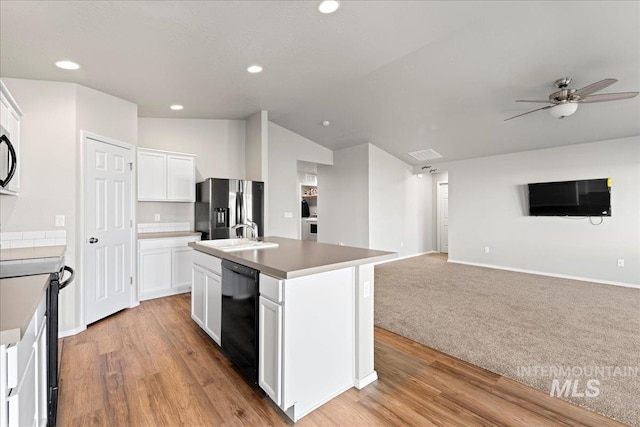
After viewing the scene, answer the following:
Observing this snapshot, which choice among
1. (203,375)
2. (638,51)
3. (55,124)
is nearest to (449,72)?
(638,51)

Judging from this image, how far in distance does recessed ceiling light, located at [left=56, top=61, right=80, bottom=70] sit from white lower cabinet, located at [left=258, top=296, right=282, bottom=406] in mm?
2882

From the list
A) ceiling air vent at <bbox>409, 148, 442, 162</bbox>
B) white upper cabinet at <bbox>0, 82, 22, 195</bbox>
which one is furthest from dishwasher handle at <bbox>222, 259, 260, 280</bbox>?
ceiling air vent at <bbox>409, 148, 442, 162</bbox>

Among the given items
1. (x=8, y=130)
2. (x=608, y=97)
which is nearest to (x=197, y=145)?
(x=8, y=130)

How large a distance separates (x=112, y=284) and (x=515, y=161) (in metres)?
7.16

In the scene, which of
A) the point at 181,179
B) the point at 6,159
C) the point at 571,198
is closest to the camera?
the point at 6,159

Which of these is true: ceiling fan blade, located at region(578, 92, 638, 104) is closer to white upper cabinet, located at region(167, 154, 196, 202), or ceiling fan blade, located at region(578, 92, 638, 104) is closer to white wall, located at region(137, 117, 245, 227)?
white wall, located at region(137, 117, 245, 227)

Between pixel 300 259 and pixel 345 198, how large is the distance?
16.6 ft

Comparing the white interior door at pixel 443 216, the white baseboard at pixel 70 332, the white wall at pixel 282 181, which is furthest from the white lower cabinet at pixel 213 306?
the white interior door at pixel 443 216

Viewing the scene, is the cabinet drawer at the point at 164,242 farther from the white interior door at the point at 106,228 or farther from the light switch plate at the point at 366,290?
the light switch plate at the point at 366,290

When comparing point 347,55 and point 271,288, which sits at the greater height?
point 347,55

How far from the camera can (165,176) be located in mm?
4340

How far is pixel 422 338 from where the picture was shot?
2.83 metres

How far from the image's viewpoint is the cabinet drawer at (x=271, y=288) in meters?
1.69

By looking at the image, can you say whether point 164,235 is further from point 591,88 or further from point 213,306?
point 591,88
